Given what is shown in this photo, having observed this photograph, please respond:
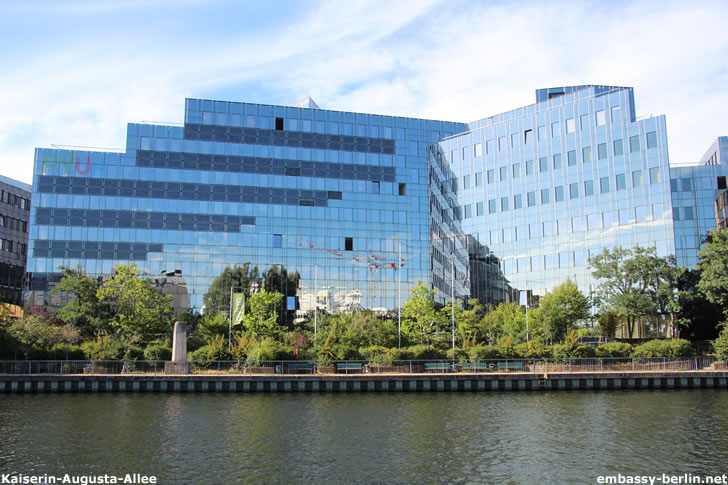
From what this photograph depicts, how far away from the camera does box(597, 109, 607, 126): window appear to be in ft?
302

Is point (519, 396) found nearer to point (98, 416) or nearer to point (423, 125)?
point (98, 416)

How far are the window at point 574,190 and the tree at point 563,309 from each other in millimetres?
15953

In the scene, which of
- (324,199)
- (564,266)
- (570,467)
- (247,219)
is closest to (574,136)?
(564,266)

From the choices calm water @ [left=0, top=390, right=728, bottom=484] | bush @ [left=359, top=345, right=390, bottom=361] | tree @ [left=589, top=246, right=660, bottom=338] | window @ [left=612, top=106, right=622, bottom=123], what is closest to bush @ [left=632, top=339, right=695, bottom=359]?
tree @ [left=589, top=246, right=660, bottom=338]

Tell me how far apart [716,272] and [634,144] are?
951 inches

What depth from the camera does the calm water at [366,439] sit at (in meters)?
26.7

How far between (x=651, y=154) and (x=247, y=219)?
59360mm

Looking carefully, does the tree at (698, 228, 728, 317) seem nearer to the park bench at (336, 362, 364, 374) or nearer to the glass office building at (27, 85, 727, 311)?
the glass office building at (27, 85, 727, 311)

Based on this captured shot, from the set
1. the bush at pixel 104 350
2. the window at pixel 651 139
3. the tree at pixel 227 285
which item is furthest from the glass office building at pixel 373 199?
the bush at pixel 104 350

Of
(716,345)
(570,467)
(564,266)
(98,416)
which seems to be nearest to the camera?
(570,467)

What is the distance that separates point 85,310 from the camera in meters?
76.0

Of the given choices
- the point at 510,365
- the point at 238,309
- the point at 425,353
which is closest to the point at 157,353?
the point at 238,309

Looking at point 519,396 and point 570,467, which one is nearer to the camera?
point 570,467

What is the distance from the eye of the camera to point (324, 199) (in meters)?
104
